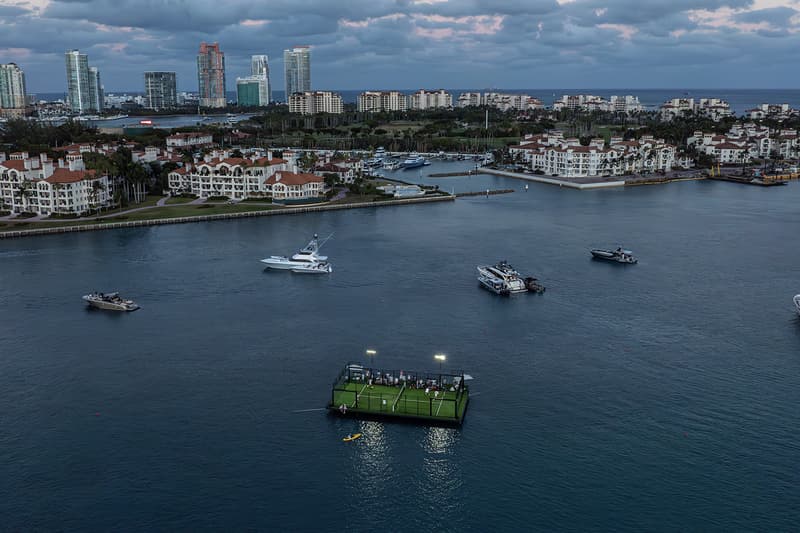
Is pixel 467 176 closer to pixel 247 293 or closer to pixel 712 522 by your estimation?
pixel 247 293

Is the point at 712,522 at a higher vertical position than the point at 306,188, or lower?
lower

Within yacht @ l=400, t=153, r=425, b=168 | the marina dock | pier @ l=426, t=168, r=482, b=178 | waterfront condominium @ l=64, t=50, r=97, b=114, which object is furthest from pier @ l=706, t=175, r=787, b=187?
waterfront condominium @ l=64, t=50, r=97, b=114

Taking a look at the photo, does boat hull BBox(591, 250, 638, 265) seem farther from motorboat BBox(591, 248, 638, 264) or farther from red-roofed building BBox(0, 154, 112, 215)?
red-roofed building BBox(0, 154, 112, 215)

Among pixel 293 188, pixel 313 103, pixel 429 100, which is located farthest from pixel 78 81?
pixel 293 188

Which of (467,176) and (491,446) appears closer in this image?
(491,446)

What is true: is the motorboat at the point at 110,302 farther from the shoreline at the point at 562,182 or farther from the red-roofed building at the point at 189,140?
the red-roofed building at the point at 189,140

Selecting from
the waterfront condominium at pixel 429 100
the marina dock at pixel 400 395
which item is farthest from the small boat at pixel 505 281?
the waterfront condominium at pixel 429 100

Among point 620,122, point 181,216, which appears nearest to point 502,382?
point 181,216
